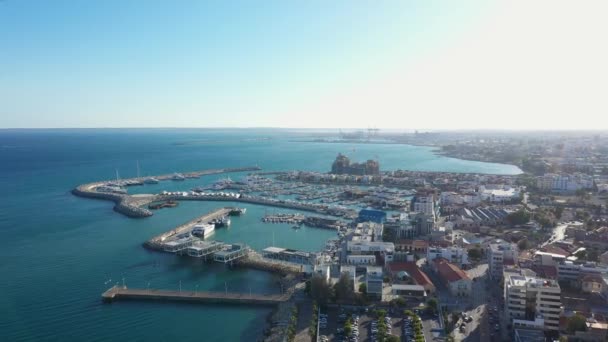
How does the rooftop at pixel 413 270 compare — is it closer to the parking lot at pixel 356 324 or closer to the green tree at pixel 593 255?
the parking lot at pixel 356 324

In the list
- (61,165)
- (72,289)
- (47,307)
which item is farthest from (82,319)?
(61,165)

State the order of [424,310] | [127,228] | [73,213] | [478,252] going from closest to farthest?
1. [424,310]
2. [478,252]
3. [127,228]
4. [73,213]

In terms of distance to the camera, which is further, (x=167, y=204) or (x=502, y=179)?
(x=502, y=179)

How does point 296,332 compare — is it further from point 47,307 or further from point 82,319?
point 47,307

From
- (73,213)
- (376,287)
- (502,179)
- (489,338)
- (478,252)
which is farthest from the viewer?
(502,179)

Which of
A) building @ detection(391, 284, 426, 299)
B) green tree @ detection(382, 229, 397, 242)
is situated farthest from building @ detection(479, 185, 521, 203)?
building @ detection(391, 284, 426, 299)

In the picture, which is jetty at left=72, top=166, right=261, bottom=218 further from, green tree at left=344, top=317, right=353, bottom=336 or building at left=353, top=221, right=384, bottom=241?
green tree at left=344, top=317, right=353, bottom=336

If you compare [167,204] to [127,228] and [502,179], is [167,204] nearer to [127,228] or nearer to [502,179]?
[127,228]

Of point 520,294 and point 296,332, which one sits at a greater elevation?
point 520,294
